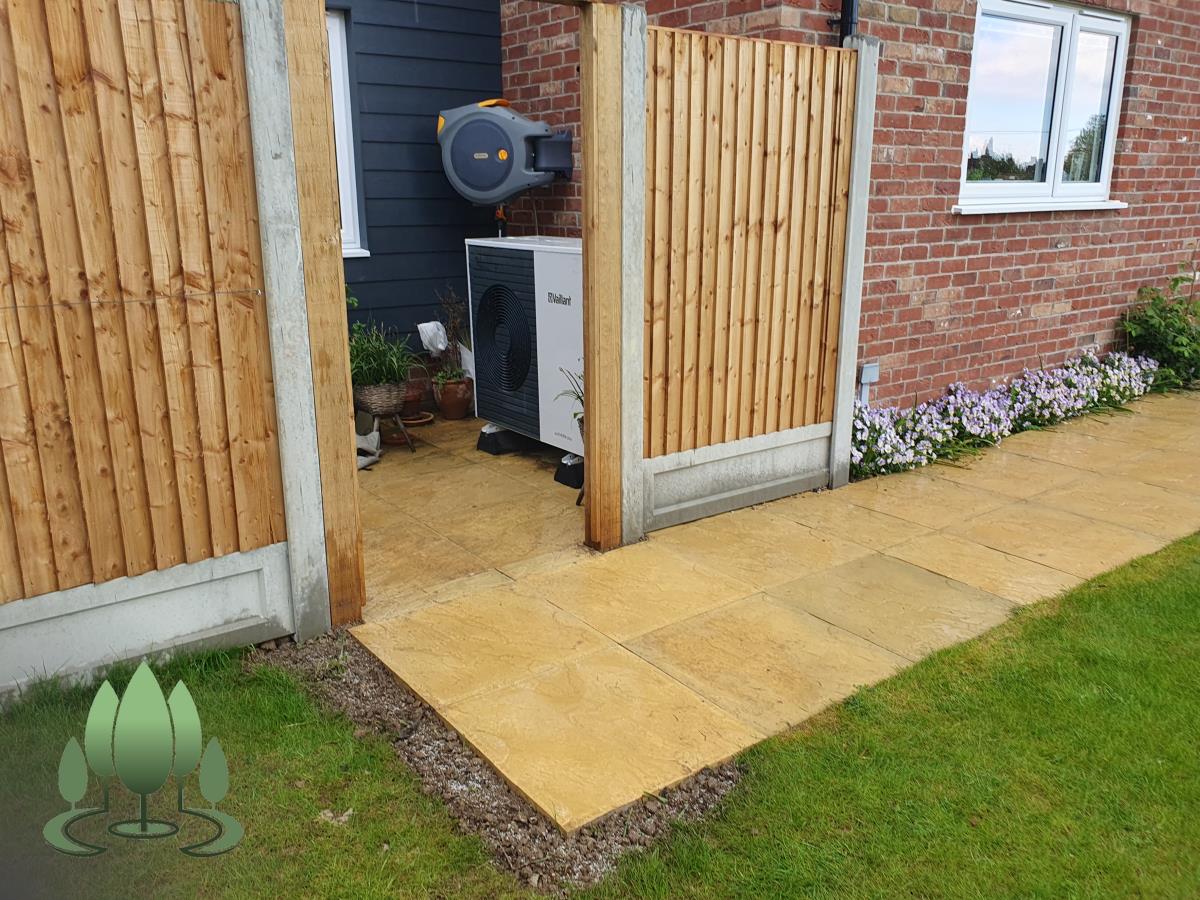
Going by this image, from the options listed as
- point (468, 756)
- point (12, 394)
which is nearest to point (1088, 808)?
point (468, 756)

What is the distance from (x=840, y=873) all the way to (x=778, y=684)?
0.82 meters

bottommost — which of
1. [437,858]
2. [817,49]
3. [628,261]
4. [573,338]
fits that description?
[437,858]

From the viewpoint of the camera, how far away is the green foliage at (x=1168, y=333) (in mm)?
6844

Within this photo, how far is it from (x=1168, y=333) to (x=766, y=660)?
539 cm

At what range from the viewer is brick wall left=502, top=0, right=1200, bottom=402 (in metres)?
4.84

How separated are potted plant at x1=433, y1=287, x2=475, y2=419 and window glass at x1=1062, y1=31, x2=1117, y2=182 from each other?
3988 mm

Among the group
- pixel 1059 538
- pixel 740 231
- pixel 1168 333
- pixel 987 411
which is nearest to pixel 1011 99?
pixel 987 411

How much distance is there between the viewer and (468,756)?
2.53 m

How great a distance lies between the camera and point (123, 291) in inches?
100

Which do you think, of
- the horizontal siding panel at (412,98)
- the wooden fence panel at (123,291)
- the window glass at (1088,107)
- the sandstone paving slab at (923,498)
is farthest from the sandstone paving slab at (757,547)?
the window glass at (1088,107)

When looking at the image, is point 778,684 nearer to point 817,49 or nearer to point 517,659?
point 517,659

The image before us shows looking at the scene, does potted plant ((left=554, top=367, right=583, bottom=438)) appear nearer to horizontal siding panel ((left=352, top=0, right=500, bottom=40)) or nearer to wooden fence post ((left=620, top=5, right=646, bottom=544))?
wooden fence post ((left=620, top=5, right=646, bottom=544))

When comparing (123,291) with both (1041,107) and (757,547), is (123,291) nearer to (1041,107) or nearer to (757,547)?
(757,547)

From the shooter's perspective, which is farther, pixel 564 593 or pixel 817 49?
pixel 817 49
